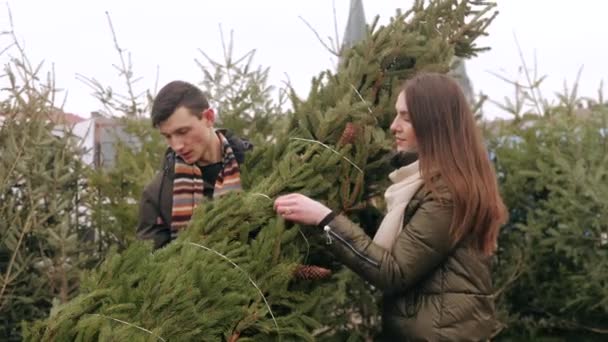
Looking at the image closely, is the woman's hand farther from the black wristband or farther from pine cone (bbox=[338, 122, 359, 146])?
pine cone (bbox=[338, 122, 359, 146])

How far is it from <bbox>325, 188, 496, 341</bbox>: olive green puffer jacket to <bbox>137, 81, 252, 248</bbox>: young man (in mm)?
819

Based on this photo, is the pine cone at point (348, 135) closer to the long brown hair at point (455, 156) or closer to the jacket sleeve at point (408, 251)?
the long brown hair at point (455, 156)

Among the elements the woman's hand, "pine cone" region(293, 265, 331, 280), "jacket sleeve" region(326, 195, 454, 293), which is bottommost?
"pine cone" region(293, 265, 331, 280)

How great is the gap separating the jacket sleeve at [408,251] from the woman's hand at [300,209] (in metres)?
0.12

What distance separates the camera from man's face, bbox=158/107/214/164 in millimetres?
3770

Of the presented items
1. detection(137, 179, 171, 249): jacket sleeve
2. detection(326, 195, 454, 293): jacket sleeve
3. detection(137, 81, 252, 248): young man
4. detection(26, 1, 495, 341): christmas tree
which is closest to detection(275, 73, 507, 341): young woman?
detection(326, 195, 454, 293): jacket sleeve

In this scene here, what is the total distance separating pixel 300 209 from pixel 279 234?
0.42ft

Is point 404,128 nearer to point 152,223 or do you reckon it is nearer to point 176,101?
point 176,101

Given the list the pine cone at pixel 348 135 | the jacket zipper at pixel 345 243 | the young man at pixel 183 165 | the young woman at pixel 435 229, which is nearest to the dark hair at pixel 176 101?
the young man at pixel 183 165

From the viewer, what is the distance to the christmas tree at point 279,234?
110 inches

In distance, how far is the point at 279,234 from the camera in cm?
325

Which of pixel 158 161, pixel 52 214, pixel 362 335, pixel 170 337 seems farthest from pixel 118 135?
pixel 170 337

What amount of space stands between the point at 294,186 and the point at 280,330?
0.63 metres

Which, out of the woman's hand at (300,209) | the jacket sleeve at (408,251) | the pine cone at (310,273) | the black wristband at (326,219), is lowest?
the pine cone at (310,273)
